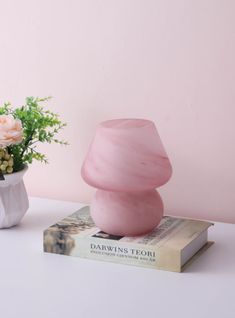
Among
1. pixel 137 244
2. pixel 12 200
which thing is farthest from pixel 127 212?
pixel 12 200

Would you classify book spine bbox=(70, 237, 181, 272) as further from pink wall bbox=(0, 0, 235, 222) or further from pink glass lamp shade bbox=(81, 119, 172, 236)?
pink wall bbox=(0, 0, 235, 222)

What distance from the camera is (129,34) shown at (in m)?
1.52

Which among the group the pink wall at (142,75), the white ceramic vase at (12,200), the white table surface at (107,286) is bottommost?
the white table surface at (107,286)

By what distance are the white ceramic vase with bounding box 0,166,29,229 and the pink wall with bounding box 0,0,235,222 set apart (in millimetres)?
203

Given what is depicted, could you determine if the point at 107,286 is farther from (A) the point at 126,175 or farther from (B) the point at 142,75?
(B) the point at 142,75

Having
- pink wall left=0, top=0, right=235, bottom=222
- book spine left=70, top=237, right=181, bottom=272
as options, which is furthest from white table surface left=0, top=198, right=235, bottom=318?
pink wall left=0, top=0, right=235, bottom=222

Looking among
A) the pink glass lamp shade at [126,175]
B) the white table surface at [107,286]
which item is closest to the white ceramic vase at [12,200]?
the white table surface at [107,286]

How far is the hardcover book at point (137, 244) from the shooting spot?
124 centimetres

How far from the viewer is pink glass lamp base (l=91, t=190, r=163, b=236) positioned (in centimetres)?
130

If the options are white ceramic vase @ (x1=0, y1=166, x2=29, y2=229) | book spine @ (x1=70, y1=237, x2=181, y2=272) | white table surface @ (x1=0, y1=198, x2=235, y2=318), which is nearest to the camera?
white table surface @ (x1=0, y1=198, x2=235, y2=318)

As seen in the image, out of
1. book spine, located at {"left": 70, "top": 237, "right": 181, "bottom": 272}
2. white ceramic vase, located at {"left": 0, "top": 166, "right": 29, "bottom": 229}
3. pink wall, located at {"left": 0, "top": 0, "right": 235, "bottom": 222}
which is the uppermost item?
pink wall, located at {"left": 0, "top": 0, "right": 235, "bottom": 222}

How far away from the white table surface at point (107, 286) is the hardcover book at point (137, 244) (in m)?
0.01

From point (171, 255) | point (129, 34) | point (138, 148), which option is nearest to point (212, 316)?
point (171, 255)

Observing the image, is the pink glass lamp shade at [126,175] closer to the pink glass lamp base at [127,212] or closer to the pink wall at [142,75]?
the pink glass lamp base at [127,212]
